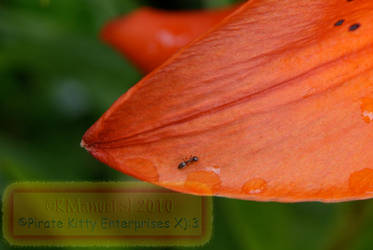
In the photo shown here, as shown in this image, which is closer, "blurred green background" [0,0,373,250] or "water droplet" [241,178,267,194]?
"water droplet" [241,178,267,194]

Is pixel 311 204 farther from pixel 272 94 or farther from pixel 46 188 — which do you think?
pixel 272 94

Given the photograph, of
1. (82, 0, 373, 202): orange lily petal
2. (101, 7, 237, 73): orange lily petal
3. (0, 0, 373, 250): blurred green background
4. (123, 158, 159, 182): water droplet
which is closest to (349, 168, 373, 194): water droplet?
(82, 0, 373, 202): orange lily petal

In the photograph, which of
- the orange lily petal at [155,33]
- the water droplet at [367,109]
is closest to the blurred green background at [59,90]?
the orange lily petal at [155,33]

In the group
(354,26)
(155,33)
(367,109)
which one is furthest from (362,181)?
(155,33)

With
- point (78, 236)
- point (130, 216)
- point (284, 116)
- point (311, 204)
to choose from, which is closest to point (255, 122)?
point (284, 116)

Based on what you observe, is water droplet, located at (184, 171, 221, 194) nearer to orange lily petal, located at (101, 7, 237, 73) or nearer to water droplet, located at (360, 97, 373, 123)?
water droplet, located at (360, 97, 373, 123)

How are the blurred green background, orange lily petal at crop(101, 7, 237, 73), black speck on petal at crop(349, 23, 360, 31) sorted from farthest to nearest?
the blurred green background, orange lily petal at crop(101, 7, 237, 73), black speck on petal at crop(349, 23, 360, 31)

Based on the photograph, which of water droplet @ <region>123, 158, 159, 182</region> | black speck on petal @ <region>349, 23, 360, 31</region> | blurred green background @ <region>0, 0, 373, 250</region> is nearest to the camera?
water droplet @ <region>123, 158, 159, 182</region>
